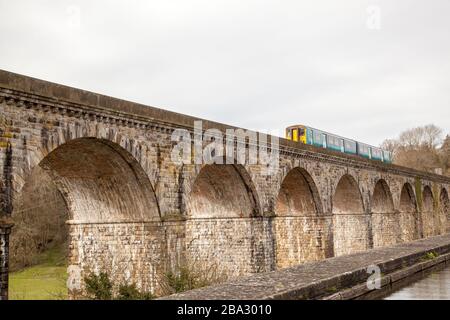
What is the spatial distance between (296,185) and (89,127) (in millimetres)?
11716

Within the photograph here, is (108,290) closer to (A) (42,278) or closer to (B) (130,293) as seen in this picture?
(B) (130,293)

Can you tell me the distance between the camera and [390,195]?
28125mm

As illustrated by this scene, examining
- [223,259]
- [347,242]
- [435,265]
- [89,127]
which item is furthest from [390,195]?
[89,127]

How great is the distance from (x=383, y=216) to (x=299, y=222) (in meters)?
10.2

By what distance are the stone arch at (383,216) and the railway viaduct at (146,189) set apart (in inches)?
194

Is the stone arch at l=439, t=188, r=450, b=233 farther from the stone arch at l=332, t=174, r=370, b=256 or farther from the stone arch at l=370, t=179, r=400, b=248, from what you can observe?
the stone arch at l=332, t=174, r=370, b=256

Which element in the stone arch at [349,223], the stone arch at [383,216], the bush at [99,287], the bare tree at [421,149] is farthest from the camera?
the bare tree at [421,149]

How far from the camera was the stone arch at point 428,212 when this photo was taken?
112 feet

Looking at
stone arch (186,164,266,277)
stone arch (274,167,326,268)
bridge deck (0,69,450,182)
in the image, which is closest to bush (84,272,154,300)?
stone arch (186,164,266,277)

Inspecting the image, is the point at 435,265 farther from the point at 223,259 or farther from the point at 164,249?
the point at 223,259

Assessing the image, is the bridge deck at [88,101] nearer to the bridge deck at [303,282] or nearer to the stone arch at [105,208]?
the stone arch at [105,208]

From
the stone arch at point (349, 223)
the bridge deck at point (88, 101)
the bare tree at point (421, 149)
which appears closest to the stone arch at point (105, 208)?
the bridge deck at point (88, 101)

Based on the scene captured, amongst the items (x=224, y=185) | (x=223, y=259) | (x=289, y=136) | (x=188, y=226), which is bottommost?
(x=223, y=259)

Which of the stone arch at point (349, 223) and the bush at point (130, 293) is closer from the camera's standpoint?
the bush at point (130, 293)
